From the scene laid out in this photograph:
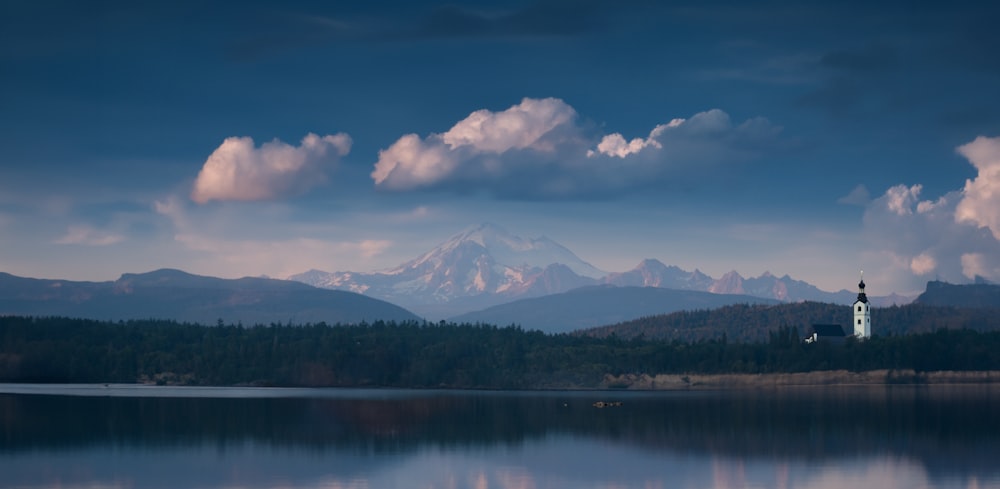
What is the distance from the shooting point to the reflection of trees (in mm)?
103562

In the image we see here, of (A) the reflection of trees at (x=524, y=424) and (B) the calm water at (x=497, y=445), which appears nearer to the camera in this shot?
(B) the calm water at (x=497, y=445)

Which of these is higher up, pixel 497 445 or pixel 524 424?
pixel 524 424

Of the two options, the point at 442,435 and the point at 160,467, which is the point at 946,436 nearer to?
the point at 442,435

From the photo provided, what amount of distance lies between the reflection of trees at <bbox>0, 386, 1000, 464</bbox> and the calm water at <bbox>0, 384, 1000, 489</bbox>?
0.70 feet

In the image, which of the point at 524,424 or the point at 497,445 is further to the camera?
the point at 524,424

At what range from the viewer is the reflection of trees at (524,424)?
340ft

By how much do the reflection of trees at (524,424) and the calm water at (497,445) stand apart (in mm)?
214

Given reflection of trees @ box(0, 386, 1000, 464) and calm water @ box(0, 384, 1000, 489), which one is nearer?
calm water @ box(0, 384, 1000, 489)

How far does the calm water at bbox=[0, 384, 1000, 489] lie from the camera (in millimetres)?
79812

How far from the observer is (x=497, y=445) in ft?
344

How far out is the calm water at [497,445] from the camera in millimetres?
79812

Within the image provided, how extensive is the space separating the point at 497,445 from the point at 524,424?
2486 centimetres

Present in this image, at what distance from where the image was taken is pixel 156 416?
136 metres

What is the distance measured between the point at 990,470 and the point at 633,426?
160 ft
